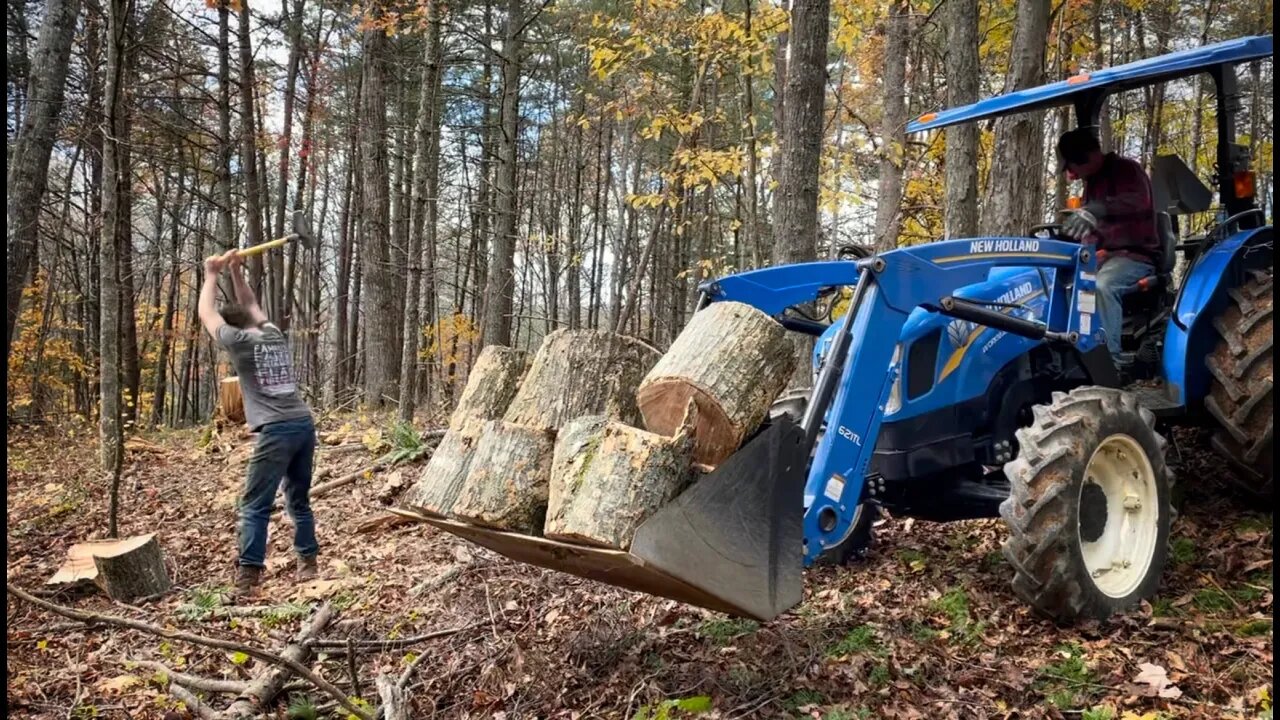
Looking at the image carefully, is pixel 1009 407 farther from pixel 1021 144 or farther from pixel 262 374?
pixel 262 374

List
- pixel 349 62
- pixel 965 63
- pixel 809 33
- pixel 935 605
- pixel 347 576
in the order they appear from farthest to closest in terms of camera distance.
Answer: pixel 349 62 → pixel 965 63 → pixel 809 33 → pixel 347 576 → pixel 935 605

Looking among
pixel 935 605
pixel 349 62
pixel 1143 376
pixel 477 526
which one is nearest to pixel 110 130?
pixel 477 526

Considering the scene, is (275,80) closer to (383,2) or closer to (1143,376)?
(383,2)

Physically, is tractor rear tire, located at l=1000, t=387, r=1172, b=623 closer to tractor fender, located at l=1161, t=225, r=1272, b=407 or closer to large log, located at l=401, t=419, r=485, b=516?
tractor fender, located at l=1161, t=225, r=1272, b=407

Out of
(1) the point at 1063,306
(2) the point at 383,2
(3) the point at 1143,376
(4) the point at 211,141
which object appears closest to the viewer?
(1) the point at 1063,306

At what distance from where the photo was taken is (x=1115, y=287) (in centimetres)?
519

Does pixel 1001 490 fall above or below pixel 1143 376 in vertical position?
below

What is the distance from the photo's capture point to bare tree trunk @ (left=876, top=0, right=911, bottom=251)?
37.6 ft

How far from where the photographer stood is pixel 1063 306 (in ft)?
15.4

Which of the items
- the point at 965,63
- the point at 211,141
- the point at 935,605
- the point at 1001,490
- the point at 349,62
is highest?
the point at 349,62

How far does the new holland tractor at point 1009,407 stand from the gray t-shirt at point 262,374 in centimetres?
305

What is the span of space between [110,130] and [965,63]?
845 cm

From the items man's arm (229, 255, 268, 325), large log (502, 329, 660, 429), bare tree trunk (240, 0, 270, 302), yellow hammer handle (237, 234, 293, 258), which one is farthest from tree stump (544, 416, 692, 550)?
bare tree trunk (240, 0, 270, 302)

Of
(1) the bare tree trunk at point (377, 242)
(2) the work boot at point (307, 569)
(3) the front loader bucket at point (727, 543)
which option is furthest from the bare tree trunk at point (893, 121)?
(3) the front loader bucket at point (727, 543)
